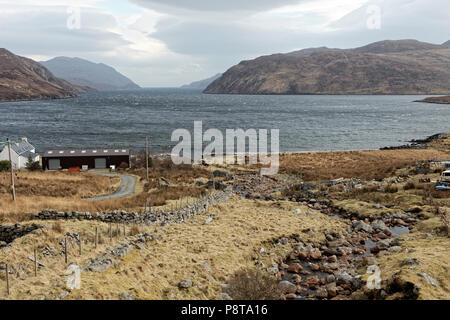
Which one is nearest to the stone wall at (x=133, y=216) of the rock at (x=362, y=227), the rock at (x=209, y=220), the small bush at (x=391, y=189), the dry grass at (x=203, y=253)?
the dry grass at (x=203, y=253)

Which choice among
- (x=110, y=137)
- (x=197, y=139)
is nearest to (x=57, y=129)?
(x=110, y=137)

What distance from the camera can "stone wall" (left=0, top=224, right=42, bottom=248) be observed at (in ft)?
60.4

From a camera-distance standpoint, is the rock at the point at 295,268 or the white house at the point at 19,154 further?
the white house at the point at 19,154

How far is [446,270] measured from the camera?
628 inches

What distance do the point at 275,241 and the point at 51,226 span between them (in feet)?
42.3

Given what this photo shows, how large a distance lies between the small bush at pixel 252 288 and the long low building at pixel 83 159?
43181 millimetres

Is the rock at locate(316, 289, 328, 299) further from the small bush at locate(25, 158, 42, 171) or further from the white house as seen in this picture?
the white house

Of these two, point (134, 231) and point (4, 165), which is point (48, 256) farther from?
point (4, 165)

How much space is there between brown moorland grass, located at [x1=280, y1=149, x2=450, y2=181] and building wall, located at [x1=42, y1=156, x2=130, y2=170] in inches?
1005

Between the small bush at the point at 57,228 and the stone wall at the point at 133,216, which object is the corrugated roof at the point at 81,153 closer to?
the stone wall at the point at 133,216

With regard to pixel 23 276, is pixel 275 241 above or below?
below

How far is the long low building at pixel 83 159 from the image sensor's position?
5447 cm
